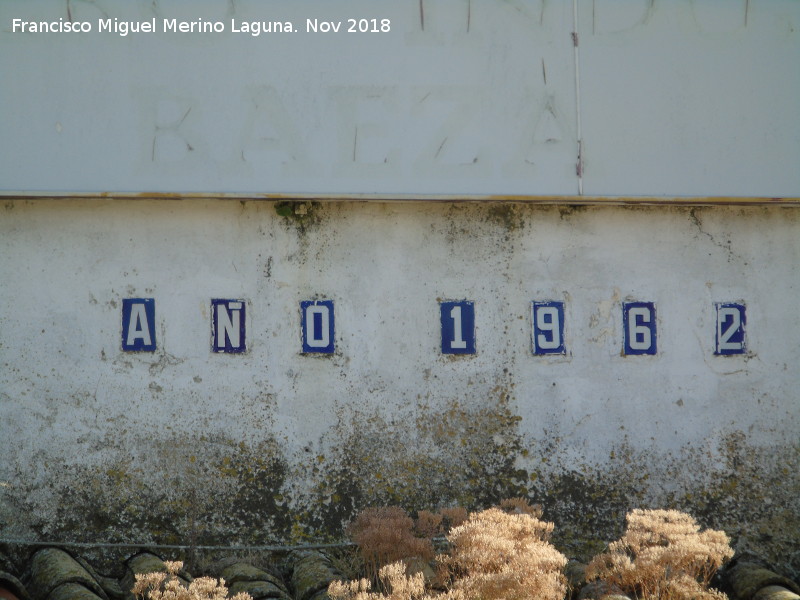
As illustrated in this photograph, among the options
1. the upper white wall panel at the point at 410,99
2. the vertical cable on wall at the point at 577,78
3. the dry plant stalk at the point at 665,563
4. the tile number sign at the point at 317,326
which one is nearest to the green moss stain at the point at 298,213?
the upper white wall panel at the point at 410,99

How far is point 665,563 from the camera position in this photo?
456 cm

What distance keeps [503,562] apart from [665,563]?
0.86 metres

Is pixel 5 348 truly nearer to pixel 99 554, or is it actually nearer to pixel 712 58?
pixel 99 554

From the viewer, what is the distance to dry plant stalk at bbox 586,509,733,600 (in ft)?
14.8

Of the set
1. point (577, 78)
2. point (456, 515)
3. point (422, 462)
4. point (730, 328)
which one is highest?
point (577, 78)

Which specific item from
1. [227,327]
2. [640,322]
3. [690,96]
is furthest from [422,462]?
[690,96]

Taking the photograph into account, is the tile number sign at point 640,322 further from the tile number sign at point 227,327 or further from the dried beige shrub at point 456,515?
the tile number sign at point 227,327

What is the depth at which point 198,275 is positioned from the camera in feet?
20.4

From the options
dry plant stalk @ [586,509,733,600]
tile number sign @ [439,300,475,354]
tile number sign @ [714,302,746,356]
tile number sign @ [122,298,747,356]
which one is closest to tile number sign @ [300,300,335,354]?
tile number sign @ [122,298,747,356]

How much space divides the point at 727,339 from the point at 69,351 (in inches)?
170

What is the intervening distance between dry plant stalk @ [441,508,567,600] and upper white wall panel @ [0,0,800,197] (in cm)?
229

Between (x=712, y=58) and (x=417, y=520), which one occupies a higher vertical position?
(x=712, y=58)

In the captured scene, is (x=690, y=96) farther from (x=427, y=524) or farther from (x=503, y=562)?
(x=503, y=562)

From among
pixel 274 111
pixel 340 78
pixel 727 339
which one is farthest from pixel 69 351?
pixel 727 339
